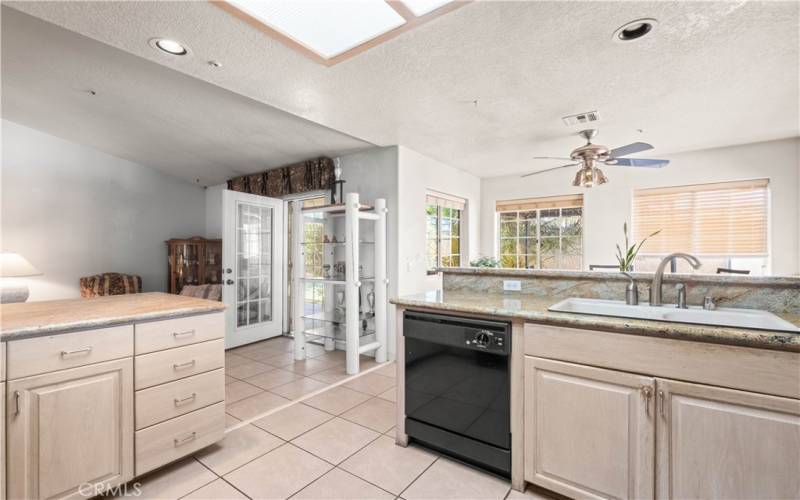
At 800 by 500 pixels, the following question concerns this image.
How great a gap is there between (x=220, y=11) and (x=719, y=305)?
2752mm

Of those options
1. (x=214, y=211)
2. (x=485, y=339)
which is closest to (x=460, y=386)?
(x=485, y=339)

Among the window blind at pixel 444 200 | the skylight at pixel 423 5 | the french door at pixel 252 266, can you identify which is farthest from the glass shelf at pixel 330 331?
the skylight at pixel 423 5

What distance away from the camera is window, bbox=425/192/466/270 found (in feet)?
15.2

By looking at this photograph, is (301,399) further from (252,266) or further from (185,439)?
(252,266)

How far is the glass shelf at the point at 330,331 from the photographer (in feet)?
12.8

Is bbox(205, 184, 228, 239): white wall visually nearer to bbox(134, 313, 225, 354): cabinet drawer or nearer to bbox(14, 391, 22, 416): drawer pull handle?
bbox(134, 313, 225, 354): cabinet drawer

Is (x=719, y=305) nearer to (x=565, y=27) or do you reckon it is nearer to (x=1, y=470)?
(x=565, y=27)

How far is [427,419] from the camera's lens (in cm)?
205

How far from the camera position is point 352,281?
3.48m

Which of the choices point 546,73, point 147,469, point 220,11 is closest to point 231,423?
point 147,469

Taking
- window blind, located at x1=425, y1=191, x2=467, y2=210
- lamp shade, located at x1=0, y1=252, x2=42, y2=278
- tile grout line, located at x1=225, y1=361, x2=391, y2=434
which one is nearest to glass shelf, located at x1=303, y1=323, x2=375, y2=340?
tile grout line, located at x1=225, y1=361, x2=391, y2=434

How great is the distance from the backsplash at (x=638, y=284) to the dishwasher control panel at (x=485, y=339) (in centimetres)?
56

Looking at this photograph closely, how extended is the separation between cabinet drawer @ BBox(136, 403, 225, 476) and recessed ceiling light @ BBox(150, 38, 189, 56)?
1977mm

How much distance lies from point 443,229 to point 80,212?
16.7ft
